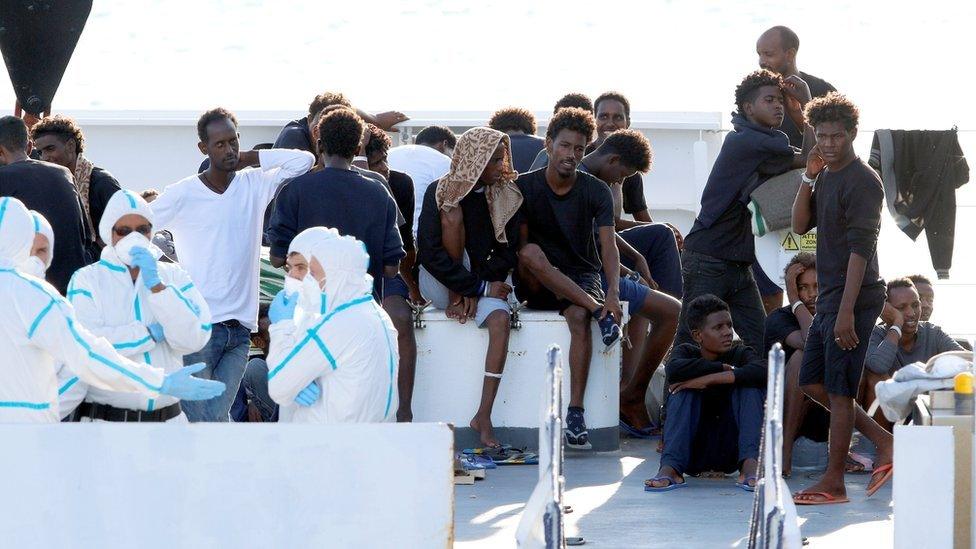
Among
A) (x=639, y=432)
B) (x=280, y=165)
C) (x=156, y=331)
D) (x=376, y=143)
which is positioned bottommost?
(x=639, y=432)

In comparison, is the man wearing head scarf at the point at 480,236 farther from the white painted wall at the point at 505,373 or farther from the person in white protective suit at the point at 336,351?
the person in white protective suit at the point at 336,351

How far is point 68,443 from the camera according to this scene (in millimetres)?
4777

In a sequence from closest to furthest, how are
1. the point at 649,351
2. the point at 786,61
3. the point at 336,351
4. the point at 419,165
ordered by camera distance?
1. the point at 336,351
2. the point at 786,61
3. the point at 649,351
4. the point at 419,165

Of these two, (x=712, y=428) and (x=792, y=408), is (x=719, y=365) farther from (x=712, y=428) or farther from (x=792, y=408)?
(x=792, y=408)

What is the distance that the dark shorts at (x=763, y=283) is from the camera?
897 centimetres

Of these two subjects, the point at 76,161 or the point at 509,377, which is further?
the point at 509,377

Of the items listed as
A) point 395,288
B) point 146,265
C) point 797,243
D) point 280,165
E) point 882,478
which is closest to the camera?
point 146,265

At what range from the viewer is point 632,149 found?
860 cm

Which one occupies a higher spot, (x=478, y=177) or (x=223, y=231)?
(x=478, y=177)

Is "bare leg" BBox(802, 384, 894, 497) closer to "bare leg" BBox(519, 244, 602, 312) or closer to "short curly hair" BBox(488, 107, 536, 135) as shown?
"bare leg" BBox(519, 244, 602, 312)

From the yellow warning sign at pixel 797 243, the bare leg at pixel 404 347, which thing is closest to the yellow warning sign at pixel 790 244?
the yellow warning sign at pixel 797 243

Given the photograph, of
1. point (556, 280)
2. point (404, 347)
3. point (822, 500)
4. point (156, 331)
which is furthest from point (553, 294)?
point (156, 331)

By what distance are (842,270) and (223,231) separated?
299 cm

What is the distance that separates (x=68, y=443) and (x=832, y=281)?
3.67 meters
